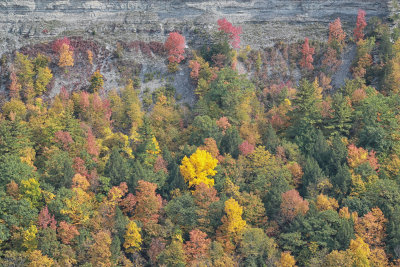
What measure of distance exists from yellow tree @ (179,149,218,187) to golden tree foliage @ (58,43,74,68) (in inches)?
1148

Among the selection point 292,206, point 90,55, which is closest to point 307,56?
point 90,55

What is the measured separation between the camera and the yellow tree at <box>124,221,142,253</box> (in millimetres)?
92062

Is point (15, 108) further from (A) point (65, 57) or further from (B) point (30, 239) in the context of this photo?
(B) point (30, 239)

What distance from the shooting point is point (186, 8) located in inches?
5221

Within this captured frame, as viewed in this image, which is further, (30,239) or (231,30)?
(231,30)

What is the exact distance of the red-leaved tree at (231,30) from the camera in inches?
4947

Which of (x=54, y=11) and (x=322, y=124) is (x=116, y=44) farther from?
(x=322, y=124)

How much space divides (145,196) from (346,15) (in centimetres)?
5572

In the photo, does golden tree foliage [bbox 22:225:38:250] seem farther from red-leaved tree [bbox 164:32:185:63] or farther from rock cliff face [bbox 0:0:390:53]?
rock cliff face [bbox 0:0:390:53]

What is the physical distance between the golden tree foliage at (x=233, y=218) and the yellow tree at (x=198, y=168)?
7833 mm

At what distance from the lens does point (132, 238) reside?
92250 millimetres

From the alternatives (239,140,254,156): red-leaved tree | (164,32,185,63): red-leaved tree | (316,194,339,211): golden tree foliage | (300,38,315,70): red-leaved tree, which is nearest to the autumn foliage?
(316,194,339,211): golden tree foliage

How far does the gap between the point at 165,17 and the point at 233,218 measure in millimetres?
50070

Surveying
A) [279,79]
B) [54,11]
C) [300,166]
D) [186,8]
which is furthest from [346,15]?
[54,11]
